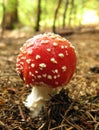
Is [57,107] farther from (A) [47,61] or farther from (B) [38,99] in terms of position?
(A) [47,61]

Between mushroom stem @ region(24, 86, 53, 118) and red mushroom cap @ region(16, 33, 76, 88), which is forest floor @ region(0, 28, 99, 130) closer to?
mushroom stem @ region(24, 86, 53, 118)

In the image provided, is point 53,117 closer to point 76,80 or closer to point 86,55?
point 76,80

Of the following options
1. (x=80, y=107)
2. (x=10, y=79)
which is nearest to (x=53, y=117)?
(x=80, y=107)

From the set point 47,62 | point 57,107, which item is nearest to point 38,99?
point 57,107

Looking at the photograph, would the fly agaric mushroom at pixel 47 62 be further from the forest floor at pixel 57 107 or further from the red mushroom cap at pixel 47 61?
the forest floor at pixel 57 107

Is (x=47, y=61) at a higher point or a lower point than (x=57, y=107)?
higher
